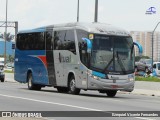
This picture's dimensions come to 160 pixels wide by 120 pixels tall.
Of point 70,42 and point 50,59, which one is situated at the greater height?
point 70,42

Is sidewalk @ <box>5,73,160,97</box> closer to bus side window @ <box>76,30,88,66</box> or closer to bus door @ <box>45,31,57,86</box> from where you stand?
bus door @ <box>45,31,57,86</box>

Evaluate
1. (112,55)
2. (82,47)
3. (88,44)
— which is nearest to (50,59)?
(82,47)

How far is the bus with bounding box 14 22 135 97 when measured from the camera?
26958 mm

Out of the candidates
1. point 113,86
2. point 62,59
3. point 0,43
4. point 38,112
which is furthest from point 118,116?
point 0,43

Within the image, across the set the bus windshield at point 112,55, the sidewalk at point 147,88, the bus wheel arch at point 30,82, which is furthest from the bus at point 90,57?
the sidewalk at point 147,88

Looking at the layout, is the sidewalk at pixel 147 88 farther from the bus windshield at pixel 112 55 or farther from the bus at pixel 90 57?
the bus windshield at pixel 112 55

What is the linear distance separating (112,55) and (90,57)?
1.06 metres

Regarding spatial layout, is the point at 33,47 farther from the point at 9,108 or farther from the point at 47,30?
the point at 9,108

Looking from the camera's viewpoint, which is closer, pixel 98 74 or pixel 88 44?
pixel 88 44

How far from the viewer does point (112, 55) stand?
27.0 meters

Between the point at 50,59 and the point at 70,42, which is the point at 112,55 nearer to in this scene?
the point at 70,42

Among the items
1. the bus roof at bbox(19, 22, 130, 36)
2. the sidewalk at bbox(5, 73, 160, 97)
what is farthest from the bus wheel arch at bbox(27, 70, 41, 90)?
the sidewalk at bbox(5, 73, 160, 97)

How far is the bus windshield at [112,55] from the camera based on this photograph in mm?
26938

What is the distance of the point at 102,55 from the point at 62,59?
10.0 feet
